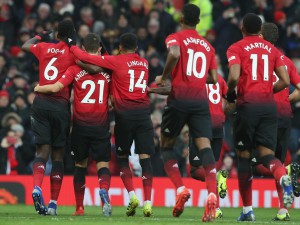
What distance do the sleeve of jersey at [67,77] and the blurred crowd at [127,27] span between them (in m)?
6.92

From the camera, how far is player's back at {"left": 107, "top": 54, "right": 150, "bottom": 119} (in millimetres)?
16172

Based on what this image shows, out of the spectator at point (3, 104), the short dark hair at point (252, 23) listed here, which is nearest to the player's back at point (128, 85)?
the short dark hair at point (252, 23)

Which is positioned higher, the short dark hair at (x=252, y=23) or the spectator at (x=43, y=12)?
the spectator at (x=43, y=12)

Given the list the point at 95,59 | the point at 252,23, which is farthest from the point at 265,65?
the point at 95,59

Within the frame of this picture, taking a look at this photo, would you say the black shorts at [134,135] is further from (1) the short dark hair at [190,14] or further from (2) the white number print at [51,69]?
(1) the short dark hair at [190,14]

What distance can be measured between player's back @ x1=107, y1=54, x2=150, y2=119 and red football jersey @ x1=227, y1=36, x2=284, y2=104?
6.04 feet

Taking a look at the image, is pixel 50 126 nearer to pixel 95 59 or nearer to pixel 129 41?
pixel 95 59

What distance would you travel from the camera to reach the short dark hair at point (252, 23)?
1495 cm

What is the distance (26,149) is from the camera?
22375mm

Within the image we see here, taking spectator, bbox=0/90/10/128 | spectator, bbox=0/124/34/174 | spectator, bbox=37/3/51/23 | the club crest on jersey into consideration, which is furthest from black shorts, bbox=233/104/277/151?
spectator, bbox=37/3/51/23

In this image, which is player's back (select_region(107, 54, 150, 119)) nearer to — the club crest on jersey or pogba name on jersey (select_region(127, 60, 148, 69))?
pogba name on jersey (select_region(127, 60, 148, 69))

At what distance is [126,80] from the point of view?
16.2m

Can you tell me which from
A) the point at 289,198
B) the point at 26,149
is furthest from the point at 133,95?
the point at 26,149

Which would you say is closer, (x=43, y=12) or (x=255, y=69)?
(x=255, y=69)
